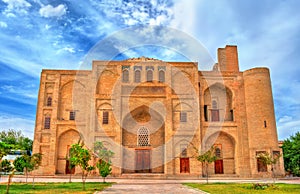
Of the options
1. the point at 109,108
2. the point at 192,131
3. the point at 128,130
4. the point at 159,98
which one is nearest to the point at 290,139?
the point at 192,131

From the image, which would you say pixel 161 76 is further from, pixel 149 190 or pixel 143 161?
pixel 149 190

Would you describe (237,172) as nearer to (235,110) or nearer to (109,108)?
(235,110)

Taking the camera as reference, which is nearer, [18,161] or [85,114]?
[18,161]

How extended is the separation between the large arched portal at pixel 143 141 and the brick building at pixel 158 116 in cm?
11

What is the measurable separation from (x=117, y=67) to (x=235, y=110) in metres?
14.7

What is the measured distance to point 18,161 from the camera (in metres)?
18.5

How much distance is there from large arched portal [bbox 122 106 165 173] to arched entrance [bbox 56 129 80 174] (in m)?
5.61

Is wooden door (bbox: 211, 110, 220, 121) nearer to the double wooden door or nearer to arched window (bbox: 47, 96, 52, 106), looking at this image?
the double wooden door

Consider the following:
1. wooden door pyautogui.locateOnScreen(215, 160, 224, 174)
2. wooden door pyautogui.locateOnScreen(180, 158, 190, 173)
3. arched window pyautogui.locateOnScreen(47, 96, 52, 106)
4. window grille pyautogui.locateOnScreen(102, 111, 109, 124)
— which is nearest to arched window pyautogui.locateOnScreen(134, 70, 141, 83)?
window grille pyautogui.locateOnScreen(102, 111, 109, 124)

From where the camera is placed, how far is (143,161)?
32.4m

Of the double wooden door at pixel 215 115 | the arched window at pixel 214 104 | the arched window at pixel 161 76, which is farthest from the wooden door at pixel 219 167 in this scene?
the arched window at pixel 161 76

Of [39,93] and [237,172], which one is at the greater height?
[39,93]

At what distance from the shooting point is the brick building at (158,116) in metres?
31.4

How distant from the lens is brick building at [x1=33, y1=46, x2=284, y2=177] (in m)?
31.4
